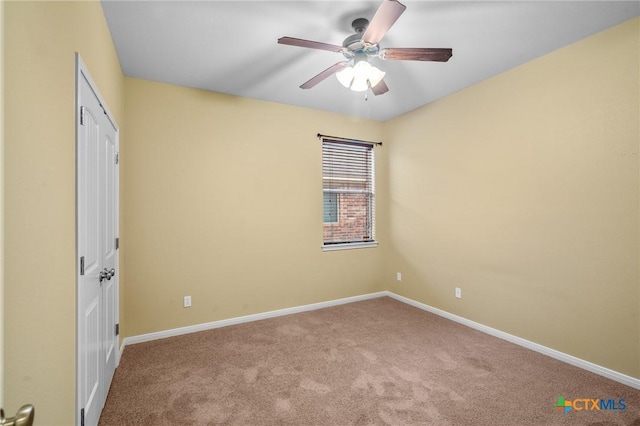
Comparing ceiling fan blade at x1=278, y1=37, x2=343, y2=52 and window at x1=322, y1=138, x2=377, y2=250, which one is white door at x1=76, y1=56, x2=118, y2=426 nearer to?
ceiling fan blade at x1=278, y1=37, x2=343, y2=52

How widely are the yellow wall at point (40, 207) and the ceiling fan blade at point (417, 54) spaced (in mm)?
1839

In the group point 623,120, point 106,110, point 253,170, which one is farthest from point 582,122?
point 106,110

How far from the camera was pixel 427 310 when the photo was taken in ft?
12.9

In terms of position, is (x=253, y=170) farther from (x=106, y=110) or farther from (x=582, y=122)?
(x=582, y=122)

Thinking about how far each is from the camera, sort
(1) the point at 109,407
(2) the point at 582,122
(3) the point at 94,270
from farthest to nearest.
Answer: (2) the point at 582,122, (1) the point at 109,407, (3) the point at 94,270

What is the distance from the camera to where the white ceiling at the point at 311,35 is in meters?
2.08

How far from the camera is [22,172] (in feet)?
2.93

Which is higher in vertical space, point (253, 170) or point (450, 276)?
point (253, 170)

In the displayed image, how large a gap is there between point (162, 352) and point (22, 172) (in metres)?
2.51

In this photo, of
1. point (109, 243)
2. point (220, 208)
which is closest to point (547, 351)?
point (220, 208)

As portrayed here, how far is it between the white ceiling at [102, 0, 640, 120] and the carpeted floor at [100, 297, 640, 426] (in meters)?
2.66

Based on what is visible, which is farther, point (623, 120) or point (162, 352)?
point (162, 352)

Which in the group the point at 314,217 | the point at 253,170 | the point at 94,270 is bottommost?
the point at 94,270

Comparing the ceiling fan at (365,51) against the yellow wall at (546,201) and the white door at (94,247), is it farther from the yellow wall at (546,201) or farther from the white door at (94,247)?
the yellow wall at (546,201)
